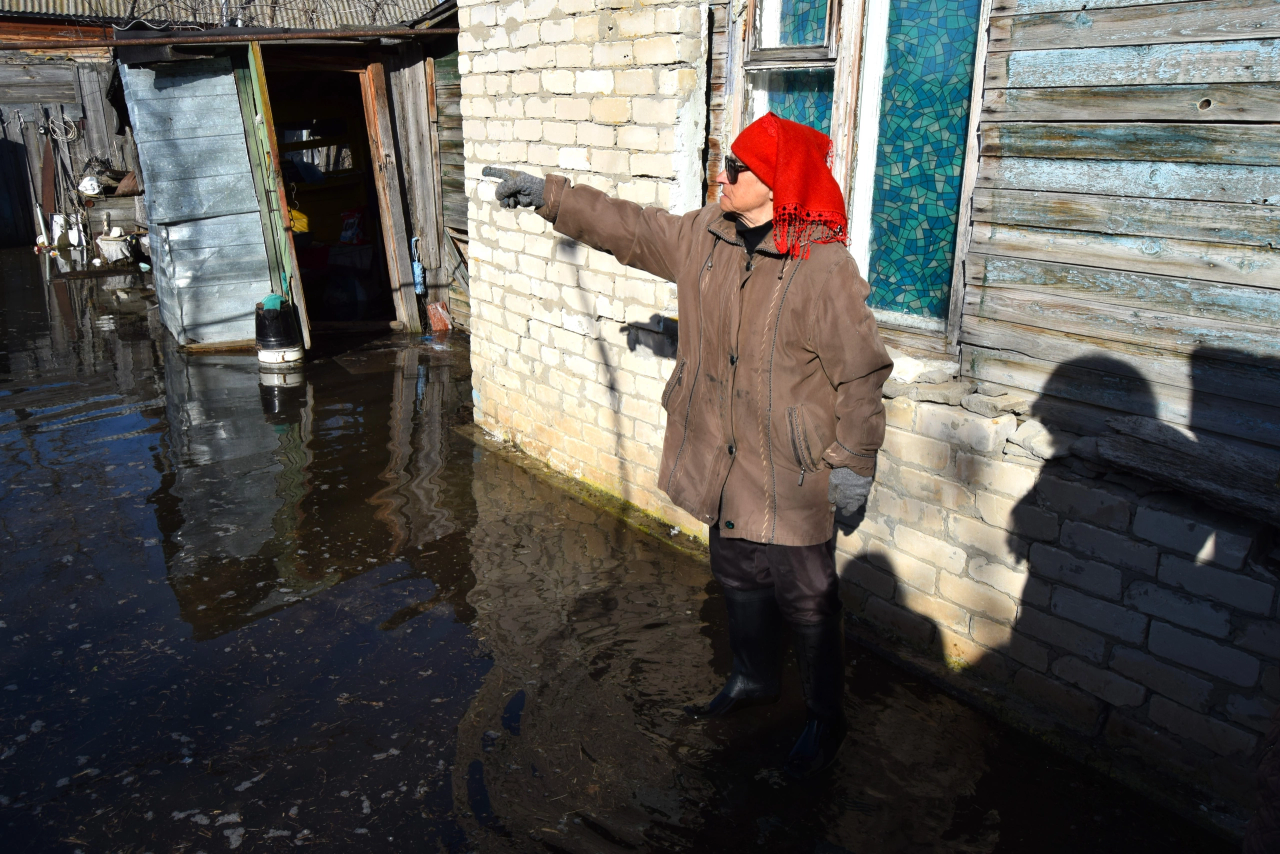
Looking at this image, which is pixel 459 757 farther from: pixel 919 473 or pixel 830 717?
pixel 919 473

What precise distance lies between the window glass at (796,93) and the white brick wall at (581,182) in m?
0.28

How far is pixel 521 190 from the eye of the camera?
11.2ft

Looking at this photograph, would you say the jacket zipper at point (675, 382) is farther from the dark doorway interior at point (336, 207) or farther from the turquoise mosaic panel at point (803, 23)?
the dark doorway interior at point (336, 207)

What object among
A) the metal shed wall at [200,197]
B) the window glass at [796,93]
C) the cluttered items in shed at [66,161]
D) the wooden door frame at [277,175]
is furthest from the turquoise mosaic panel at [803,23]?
the cluttered items in shed at [66,161]

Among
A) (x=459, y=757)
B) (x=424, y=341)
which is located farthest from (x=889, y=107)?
(x=424, y=341)

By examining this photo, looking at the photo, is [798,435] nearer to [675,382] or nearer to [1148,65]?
A: [675,382]

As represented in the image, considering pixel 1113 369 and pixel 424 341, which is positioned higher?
pixel 1113 369

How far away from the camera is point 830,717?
3211 millimetres

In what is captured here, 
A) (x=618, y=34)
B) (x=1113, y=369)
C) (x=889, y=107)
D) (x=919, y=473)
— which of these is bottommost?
(x=919, y=473)

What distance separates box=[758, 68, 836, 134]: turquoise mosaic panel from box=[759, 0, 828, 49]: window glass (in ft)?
0.43

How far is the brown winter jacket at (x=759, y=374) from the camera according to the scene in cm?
285

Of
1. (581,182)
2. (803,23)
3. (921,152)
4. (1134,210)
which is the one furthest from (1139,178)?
(581,182)

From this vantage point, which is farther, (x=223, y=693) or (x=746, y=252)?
(x=223, y=693)

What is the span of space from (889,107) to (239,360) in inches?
276
